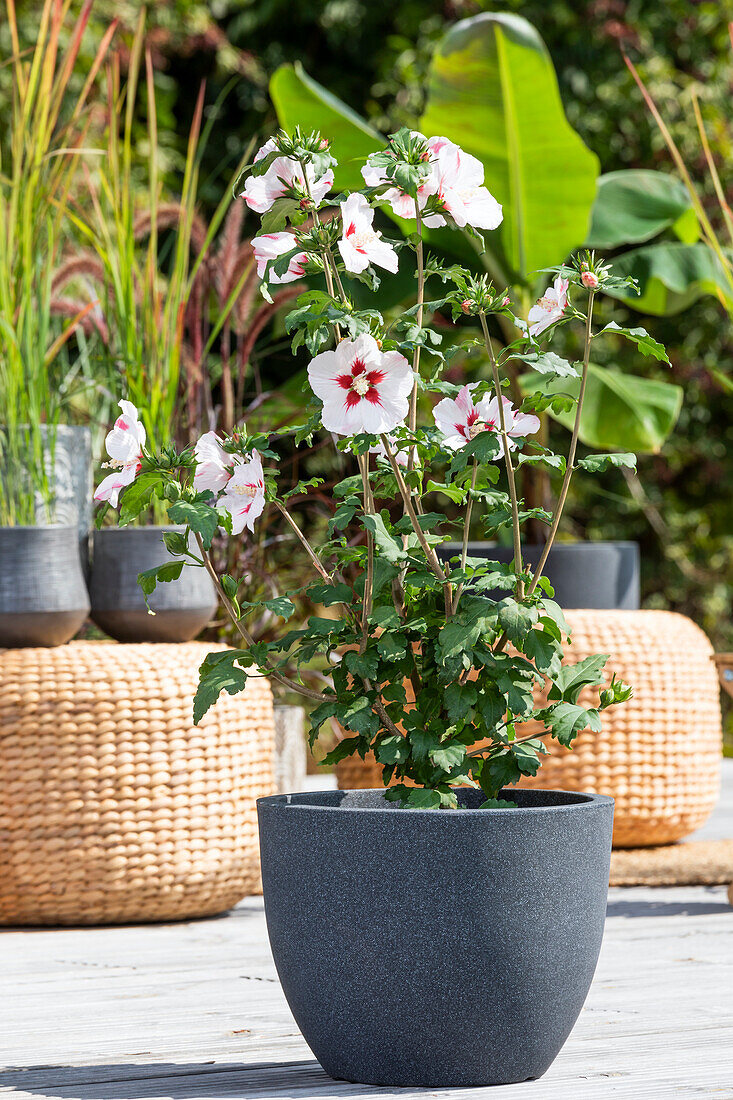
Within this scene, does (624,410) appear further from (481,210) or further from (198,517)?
(198,517)

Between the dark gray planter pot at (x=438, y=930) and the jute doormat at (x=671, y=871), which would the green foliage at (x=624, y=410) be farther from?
the dark gray planter pot at (x=438, y=930)

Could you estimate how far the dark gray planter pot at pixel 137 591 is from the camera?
2.11 metres

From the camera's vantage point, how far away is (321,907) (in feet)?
3.81

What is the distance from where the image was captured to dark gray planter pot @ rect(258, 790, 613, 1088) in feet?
3.71

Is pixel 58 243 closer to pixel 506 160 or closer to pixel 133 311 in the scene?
pixel 133 311

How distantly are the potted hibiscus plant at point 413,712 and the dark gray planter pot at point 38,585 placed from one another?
0.80 m

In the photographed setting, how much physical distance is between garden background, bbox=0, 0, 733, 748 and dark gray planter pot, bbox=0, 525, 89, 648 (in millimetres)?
3407

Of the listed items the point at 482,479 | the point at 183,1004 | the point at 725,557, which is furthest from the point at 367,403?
the point at 725,557

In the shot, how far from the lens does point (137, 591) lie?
6.97ft

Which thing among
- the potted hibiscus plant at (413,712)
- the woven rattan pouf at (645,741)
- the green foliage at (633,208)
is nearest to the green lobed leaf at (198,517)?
the potted hibiscus plant at (413,712)

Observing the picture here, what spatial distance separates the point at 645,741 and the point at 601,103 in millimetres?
4424

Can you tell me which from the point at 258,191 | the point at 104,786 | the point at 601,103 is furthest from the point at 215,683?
the point at 601,103

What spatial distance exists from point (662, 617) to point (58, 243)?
129cm

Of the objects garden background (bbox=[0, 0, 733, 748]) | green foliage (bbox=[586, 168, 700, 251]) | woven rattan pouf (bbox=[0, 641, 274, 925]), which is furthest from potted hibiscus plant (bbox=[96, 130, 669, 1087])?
garden background (bbox=[0, 0, 733, 748])
